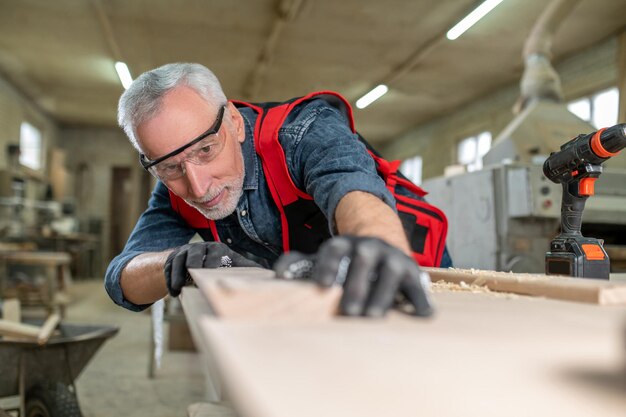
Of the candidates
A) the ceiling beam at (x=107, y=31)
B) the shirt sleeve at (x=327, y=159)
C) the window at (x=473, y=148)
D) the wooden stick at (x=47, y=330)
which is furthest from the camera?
the window at (x=473, y=148)

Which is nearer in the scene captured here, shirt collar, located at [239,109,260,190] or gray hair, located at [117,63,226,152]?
gray hair, located at [117,63,226,152]

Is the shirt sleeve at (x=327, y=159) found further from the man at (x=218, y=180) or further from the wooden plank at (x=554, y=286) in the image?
the wooden plank at (x=554, y=286)

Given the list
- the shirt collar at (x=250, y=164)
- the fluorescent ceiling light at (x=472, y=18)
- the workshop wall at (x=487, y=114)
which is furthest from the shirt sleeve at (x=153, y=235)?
the workshop wall at (x=487, y=114)

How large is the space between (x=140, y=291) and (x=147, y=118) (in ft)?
1.77

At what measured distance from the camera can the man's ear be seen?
1794 millimetres

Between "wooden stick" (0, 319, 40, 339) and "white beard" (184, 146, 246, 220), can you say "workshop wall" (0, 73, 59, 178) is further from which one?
"white beard" (184, 146, 246, 220)

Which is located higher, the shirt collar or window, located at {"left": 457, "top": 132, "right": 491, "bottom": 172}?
window, located at {"left": 457, "top": 132, "right": 491, "bottom": 172}

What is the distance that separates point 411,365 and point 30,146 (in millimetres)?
12600

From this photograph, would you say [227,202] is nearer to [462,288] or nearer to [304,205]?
[304,205]

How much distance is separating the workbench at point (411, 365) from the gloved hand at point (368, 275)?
0.08ft

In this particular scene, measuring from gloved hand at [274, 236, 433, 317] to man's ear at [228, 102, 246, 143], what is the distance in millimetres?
1141

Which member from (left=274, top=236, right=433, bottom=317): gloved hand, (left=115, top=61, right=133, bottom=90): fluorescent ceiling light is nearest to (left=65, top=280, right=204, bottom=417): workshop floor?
(left=274, top=236, right=433, bottom=317): gloved hand

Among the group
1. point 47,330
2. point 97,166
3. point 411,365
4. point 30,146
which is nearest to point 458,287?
point 411,365

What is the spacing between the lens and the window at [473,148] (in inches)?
398
